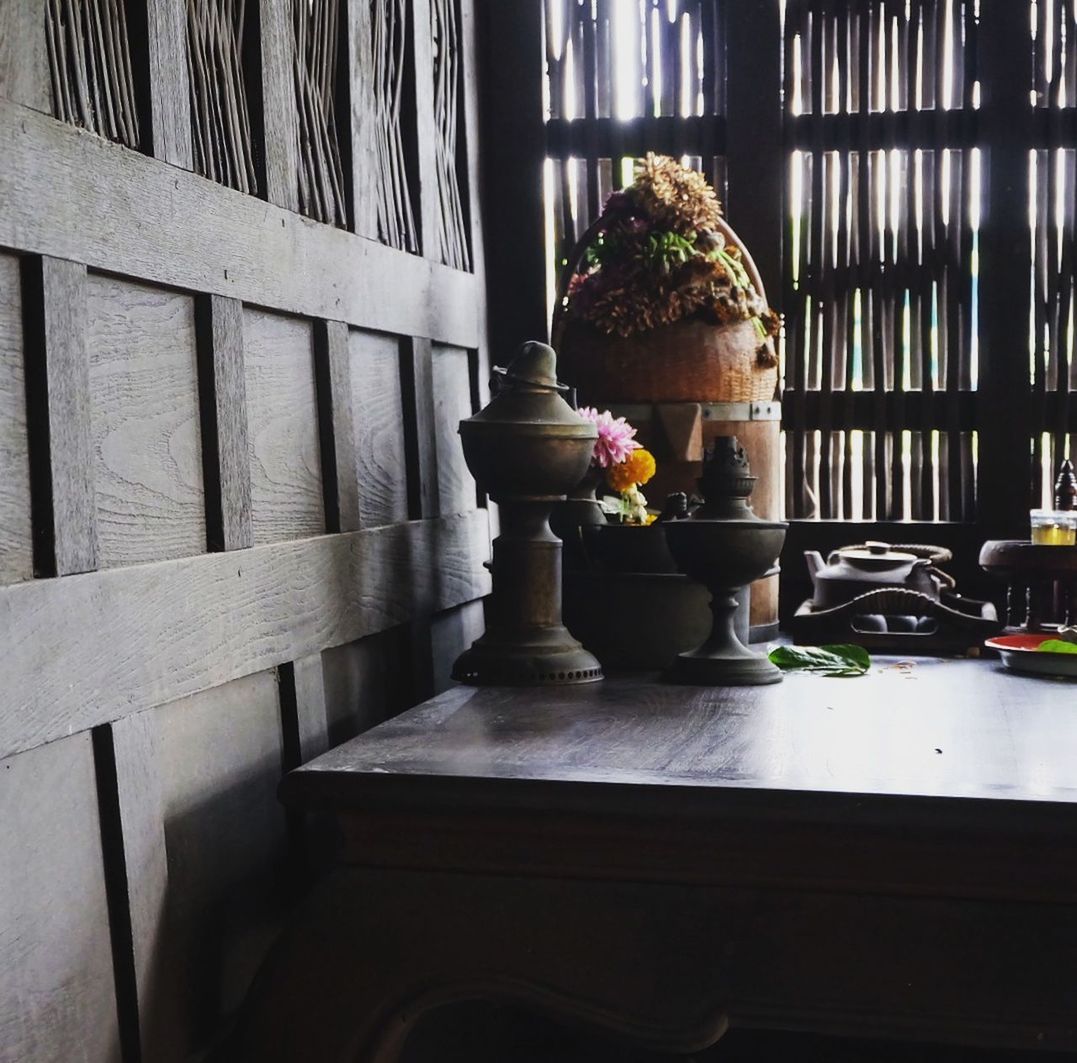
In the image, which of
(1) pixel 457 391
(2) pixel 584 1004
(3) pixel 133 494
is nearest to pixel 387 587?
(1) pixel 457 391

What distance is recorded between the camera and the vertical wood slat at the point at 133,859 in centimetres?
175

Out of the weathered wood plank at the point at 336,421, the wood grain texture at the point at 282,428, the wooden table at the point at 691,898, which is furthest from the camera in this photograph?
the weathered wood plank at the point at 336,421

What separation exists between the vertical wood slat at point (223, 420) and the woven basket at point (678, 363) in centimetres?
115

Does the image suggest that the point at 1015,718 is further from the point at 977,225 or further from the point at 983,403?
the point at 977,225

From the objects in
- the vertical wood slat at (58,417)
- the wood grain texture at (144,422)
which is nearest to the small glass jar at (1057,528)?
the wood grain texture at (144,422)

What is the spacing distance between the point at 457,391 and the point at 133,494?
1375 mm

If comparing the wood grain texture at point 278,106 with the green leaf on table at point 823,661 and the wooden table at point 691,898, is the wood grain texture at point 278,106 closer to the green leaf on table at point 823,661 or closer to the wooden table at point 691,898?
the wooden table at point 691,898

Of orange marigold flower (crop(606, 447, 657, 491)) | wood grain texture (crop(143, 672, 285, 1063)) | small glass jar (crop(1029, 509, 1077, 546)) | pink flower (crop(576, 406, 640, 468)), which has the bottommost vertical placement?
wood grain texture (crop(143, 672, 285, 1063))

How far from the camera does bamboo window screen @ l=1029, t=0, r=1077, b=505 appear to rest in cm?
326

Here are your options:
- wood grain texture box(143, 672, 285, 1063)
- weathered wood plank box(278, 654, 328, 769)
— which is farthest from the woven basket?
wood grain texture box(143, 672, 285, 1063)

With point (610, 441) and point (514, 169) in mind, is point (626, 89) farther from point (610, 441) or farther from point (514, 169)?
point (610, 441)

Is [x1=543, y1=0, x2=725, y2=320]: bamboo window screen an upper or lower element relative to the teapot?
upper

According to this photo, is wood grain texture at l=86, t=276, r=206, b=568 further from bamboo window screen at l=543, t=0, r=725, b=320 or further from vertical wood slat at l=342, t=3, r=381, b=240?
bamboo window screen at l=543, t=0, r=725, b=320

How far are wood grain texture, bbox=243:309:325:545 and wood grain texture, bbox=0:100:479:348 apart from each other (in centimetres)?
5
